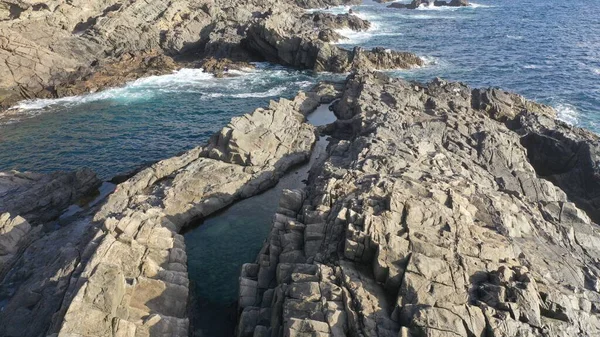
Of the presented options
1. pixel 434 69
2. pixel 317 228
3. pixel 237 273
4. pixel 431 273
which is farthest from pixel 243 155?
pixel 434 69

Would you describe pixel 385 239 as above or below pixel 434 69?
above

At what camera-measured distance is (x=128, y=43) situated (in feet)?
250

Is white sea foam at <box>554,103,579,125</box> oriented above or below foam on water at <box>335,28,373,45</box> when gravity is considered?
below

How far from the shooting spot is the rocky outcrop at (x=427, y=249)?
727 inches

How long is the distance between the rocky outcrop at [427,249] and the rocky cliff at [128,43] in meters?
40.7

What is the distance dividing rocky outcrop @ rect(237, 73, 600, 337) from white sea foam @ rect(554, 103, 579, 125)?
14.3 m

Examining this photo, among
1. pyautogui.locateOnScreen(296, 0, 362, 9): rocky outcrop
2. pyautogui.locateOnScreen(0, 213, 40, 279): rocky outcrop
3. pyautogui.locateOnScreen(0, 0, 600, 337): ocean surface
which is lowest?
pyautogui.locateOnScreen(0, 0, 600, 337): ocean surface

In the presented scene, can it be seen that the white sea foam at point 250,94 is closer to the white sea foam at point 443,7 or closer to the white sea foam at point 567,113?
the white sea foam at point 567,113

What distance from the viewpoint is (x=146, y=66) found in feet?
241

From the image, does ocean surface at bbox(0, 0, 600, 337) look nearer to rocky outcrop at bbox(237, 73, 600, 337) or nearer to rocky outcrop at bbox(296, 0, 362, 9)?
rocky outcrop at bbox(237, 73, 600, 337)

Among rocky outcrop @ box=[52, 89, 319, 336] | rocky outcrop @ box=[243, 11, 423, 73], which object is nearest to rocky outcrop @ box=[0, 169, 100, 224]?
rocky outcrop @ box=[52, 89, 319, 336]

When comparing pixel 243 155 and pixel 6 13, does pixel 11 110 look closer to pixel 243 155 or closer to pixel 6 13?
pixel 6 13

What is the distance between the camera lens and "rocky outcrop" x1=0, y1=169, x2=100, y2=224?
34.4m

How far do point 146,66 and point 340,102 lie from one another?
38552mm
